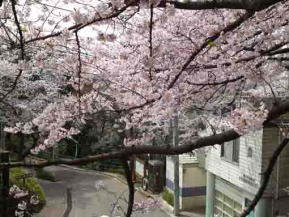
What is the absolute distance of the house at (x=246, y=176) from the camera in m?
9.19

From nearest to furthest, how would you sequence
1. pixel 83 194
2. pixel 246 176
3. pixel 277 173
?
pixel 277 173, pixel 246 176, pixel 83 194

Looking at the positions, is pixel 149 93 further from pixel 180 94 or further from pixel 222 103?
pixel 222 103

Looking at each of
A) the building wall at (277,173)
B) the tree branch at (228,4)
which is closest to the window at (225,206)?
the building wall at (277,173)

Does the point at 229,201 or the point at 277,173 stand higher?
the point at 277,173

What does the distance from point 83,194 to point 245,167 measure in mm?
7900

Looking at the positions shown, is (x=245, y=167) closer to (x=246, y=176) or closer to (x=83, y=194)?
(x=246, y=176)

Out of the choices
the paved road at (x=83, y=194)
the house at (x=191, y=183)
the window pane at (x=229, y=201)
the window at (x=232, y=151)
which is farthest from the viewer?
the house at (x=191, y=183)

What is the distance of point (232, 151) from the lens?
424 inches

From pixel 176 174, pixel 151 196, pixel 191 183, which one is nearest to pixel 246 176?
pixel 176 174

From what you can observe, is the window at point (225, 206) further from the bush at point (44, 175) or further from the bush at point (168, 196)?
the bush at point (44, 175)

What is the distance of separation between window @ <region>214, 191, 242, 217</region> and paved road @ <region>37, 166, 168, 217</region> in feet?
7.14

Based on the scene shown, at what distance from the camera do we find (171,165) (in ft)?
48.9

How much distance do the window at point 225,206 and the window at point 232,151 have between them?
3.96ft

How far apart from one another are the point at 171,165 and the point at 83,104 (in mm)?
10385
